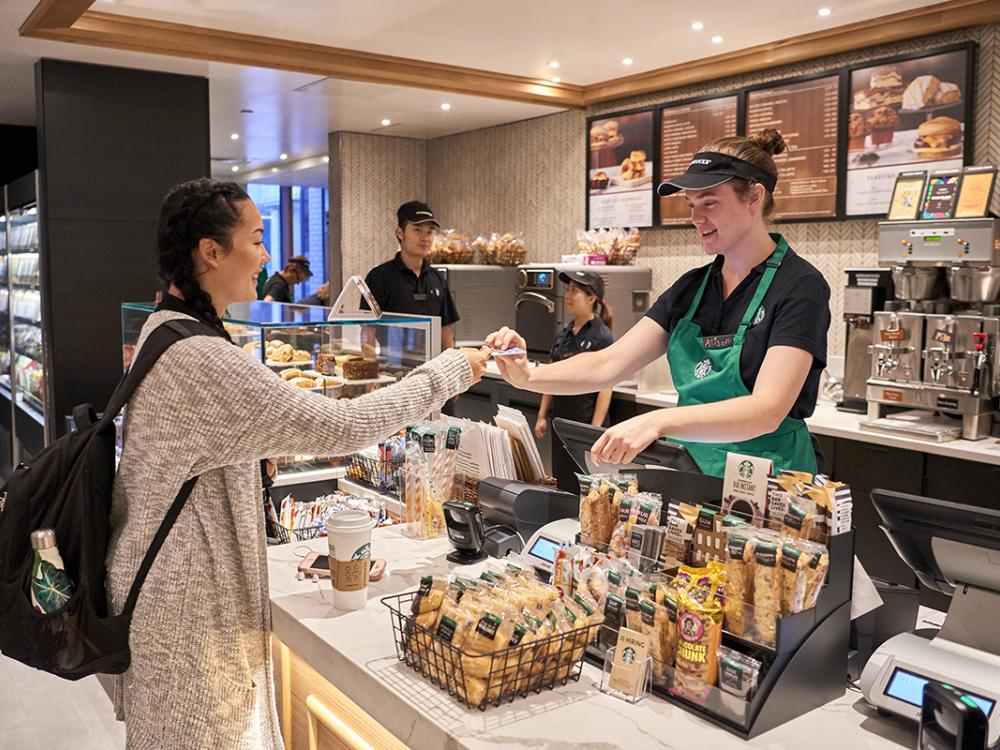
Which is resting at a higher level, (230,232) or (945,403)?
(230,232)

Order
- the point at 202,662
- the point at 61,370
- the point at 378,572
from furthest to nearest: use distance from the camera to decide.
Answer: the point at 61,370, the point at 378,572, the point at 202,662

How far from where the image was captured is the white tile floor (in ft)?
11.1

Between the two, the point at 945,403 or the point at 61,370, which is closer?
the point at 945,403

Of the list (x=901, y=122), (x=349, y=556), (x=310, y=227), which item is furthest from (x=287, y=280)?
(x=349, y=556)

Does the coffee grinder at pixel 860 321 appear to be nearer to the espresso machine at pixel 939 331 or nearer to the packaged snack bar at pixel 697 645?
the espresso machine at pixel 939 331

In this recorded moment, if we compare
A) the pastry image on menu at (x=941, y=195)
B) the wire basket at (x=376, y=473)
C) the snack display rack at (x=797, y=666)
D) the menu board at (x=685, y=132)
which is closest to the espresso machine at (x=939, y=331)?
the pastry image on menu at (x=941, y=195)

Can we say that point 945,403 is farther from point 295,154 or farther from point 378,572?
point 295,154

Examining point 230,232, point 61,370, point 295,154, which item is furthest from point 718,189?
point 295,154

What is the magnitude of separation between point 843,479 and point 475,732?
3.59 metres

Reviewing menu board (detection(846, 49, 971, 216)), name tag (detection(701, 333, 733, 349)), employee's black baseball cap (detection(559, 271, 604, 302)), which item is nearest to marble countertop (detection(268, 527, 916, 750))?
name tag (detection(701, 333, 733, 349))

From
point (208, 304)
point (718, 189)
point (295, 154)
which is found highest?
point (295, 154)

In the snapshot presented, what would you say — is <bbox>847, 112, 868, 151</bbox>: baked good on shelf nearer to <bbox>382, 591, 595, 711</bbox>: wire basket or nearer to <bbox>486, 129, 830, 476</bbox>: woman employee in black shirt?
<bbox>486, 129, 830, 476</bbox>: woman employee in black shirt

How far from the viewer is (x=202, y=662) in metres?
1.75

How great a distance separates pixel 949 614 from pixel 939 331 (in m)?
2.94
